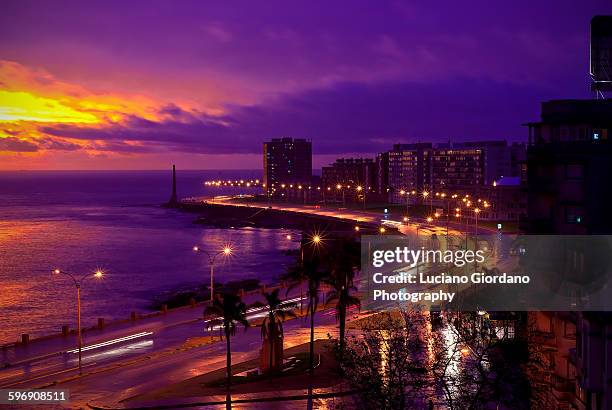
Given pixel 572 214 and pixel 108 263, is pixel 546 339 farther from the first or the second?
pixel 108 263

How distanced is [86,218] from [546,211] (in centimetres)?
17051

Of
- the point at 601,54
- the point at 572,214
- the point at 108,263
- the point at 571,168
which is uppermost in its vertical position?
the point at 601,54

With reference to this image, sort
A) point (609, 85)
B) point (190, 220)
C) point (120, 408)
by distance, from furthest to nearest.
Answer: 1. point (190, 220)
2. point (609, 85)
3. point (120, 408)

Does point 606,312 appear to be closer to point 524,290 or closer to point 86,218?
point 524,290

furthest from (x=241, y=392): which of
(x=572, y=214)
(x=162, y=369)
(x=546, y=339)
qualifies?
(x=572, y=214)

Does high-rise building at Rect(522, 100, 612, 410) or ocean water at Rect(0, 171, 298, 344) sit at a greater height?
high-rise building at Rect(522, 100, 612, 410)

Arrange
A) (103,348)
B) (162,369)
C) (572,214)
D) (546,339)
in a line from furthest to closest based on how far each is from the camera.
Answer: (103,348) < (162,369) < (572,214) < (546,339)

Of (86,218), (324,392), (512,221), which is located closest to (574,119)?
(324,392)

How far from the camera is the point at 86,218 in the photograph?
18588cm

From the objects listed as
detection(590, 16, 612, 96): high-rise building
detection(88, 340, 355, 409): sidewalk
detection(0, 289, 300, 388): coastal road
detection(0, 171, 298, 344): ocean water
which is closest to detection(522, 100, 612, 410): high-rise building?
detection(590, 16, 612, 96): high-rise building

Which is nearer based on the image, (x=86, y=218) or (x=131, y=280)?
(x=131, y=280)

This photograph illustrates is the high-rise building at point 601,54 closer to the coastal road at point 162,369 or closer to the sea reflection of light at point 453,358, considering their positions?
the sea reflection of light at point 453,358

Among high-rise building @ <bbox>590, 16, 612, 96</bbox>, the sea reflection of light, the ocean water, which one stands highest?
high-rise building @ <bbox>590, 16, 612, 96</bbox>

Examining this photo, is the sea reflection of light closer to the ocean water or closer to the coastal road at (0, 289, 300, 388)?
the coastal road at (0, 289, 300, 388)
